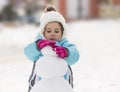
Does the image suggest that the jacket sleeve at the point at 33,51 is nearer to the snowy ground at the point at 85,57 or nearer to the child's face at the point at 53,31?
the child's face at the point at 53,31

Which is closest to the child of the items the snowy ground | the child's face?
the child's face

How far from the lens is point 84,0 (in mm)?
5176

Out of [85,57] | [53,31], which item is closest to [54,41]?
[53,31]

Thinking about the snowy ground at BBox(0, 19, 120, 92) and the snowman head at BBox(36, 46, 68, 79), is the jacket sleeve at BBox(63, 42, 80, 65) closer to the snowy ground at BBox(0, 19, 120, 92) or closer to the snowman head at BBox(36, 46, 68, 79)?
the snowman head at BBox(36, 46, 68, 79)

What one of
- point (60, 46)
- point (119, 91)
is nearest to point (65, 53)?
point (60, 46)

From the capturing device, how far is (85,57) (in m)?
2.75

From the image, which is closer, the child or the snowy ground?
the child

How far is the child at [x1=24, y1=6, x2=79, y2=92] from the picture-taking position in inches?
47.7

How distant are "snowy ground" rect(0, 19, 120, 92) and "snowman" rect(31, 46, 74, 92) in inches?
25.2

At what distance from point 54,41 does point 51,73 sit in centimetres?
11

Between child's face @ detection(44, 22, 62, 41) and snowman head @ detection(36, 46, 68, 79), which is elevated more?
child's face @ detection(44, 22, 62, 41)

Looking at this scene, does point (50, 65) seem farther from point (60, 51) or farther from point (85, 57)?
A: point (85, 57)

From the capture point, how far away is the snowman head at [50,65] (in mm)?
1189

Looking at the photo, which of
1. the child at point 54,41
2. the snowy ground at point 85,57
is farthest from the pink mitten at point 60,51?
the snowy ground at point 85,57
